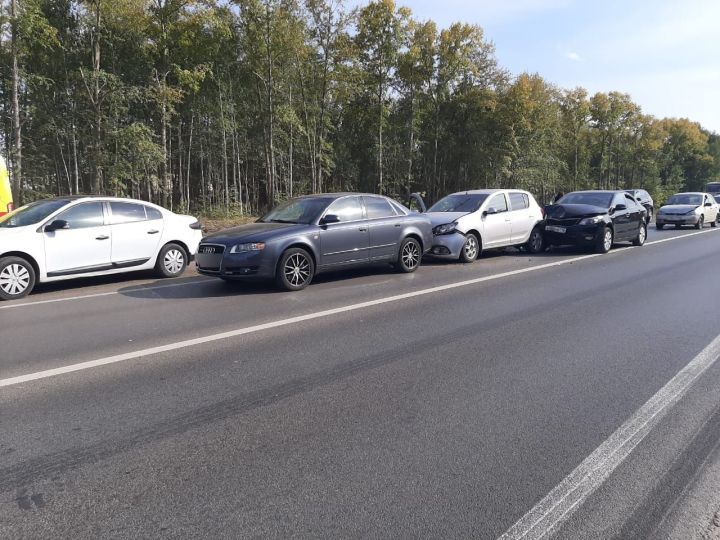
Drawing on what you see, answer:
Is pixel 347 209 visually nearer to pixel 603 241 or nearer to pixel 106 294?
pixel 106 294

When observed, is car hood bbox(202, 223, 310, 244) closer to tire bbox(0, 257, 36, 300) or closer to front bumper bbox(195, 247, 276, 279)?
front bumper bbox(195, 247, 276, 279)

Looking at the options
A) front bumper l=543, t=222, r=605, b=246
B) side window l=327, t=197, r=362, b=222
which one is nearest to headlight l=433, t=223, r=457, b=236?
side window l=327, t=197, r=362, b=222

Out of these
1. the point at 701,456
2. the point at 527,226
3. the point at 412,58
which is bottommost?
the point at 701,456

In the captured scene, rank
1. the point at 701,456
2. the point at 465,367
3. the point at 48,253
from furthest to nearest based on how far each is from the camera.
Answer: the point at 48,253 < the point at 465,367 < the point at 701,456

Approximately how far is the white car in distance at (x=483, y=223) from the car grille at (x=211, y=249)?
535cm

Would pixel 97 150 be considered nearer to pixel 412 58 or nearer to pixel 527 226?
pixel 527 226

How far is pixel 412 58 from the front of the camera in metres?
34.4

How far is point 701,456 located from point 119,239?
9.26 metres

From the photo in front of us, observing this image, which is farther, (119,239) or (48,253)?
(119,239)

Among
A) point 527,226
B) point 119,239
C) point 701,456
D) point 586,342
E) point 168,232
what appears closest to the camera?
point 701,456

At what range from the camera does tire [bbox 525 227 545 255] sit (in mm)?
14805

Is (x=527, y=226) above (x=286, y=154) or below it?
below

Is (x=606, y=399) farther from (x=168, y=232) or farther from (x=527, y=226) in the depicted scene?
(x=527, y=226)

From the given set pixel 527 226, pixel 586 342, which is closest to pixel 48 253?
Result: pixel 586 342
